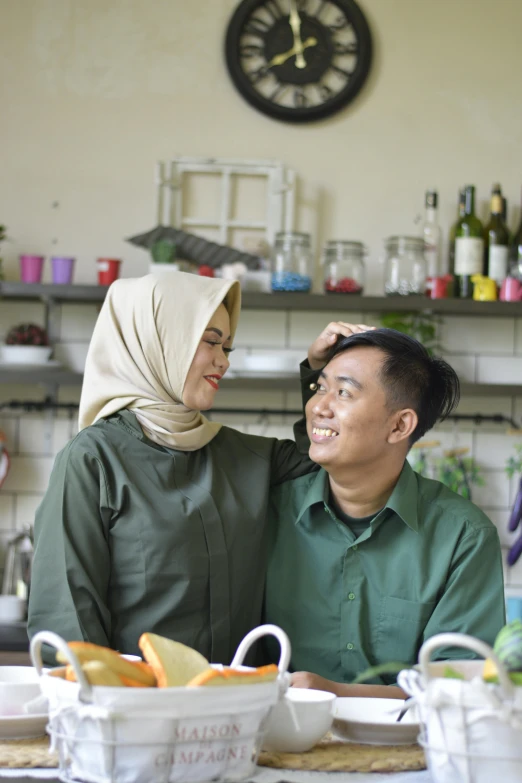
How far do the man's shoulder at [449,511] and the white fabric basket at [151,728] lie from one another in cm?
88

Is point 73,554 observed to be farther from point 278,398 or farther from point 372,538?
point 278,398

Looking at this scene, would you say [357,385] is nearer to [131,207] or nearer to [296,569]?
[296,569]

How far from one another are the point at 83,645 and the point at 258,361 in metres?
2.18

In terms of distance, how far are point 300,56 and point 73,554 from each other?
2359mm

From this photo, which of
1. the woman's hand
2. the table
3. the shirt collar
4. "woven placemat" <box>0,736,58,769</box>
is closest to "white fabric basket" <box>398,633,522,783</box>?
the table

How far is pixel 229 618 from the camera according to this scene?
1.85m

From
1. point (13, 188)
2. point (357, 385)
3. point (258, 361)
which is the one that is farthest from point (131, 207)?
point (357, 385)

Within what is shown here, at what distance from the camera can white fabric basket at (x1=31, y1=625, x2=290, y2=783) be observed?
42.0 inches

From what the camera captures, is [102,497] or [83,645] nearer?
[83,645]

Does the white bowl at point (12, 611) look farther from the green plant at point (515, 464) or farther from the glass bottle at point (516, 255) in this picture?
the glass bottle at point (516, 255)

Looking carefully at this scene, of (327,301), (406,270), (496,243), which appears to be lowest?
(327,301)

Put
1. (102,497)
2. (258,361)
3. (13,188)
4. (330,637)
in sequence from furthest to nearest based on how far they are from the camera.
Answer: (13,188), (258,361), (330,637), (102,497)

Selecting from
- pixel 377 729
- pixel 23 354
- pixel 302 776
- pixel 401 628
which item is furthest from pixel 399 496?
pixel 23 354

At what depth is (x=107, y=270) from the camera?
330 centimetres
